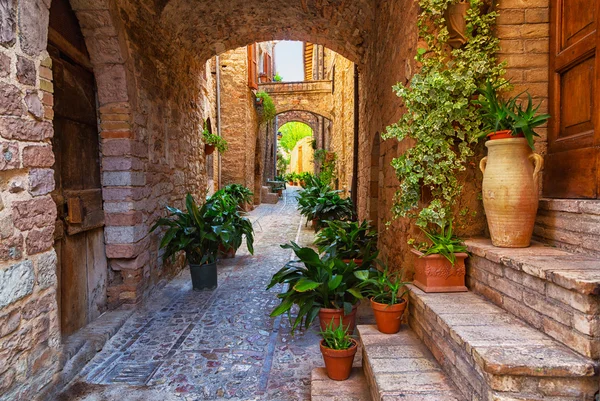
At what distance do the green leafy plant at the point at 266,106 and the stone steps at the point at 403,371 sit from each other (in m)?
12.1

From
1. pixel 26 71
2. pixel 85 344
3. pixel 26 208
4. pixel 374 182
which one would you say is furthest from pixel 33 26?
pixel 374 182

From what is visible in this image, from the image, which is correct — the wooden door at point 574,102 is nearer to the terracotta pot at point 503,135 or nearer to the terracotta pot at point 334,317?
the terracotta pot at point 503,135

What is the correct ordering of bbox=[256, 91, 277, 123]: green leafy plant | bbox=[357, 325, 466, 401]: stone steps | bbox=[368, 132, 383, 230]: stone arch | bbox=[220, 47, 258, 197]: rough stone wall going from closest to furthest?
1. bbox=[357, 325, 466, 401]: stone steps
2. bbox=[368, 132, 383, 230]: stone arch
3. bbox=[220, 47, 258, 197]: rough stone wall
4. bbox=[256, 91, 277, 123]: green leafy plant

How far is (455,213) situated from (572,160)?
667 mm

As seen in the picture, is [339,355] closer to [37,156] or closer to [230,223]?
[37,156]

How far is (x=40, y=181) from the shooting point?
2004mm

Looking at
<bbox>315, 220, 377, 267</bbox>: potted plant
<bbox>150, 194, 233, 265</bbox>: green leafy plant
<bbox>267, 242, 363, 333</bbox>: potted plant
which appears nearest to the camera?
<bbox>267, 242, 363, 333</bbox>: potted plant

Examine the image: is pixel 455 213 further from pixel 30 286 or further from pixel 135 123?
pixel 135 123

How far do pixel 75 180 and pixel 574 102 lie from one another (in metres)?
3.49

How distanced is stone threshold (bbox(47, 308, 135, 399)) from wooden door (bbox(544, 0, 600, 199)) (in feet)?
10.3

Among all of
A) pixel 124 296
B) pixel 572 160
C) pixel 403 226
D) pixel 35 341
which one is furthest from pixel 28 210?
pixel 572 160

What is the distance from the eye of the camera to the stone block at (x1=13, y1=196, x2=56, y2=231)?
72.6 inches

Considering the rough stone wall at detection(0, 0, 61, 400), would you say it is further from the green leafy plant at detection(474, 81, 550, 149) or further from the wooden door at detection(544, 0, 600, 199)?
the wooden door at detection(544, 0, 600, 199)

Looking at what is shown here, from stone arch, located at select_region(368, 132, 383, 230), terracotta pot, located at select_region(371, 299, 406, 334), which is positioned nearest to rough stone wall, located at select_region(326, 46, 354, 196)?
stone arch, located at select_region(368, 132, 383, 230)
